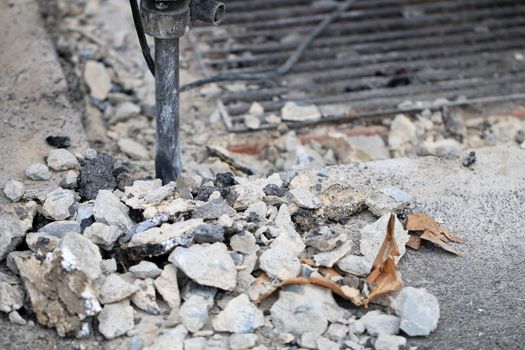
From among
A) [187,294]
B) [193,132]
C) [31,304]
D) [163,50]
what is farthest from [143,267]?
[193,132]

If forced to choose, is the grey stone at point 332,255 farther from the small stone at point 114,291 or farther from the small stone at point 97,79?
the small stone at point 97,79

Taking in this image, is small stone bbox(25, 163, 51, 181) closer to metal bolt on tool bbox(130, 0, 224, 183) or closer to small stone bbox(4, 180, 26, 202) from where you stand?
small stone bbox(4, 180, 26, 202)

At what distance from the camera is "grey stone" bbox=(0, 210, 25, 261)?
256 centimetres

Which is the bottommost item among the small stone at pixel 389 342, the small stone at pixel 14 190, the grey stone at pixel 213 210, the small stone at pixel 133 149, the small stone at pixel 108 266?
the small stone at pixel 133 149

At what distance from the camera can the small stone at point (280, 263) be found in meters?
2.49

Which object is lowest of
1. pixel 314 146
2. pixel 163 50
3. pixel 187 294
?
pixel 314 146

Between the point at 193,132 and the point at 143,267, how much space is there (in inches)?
59.2

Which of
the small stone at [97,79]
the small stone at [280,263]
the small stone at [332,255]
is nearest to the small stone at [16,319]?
the small stone at [280,263]

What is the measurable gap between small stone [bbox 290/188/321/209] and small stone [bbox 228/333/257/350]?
1.97ft

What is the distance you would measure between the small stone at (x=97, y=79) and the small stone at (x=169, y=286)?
181 centimetres

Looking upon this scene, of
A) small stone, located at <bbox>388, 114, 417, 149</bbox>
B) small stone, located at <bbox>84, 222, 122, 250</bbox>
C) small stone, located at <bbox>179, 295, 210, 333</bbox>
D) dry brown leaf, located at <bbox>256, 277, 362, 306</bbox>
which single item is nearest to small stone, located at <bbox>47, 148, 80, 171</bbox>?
small stone, located at <bbox>84, 222, 122, 250</bbox>

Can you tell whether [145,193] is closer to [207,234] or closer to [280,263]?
[207,234]

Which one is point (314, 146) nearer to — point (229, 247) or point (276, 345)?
point (229, 247)

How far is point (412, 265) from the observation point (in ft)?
8.95
